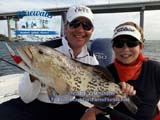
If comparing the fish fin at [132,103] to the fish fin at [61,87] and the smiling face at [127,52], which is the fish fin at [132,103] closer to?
the smiling face at [127,52]

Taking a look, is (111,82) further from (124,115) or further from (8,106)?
(8,106)

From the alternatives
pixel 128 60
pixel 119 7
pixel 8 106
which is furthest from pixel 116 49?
pixel 119 7

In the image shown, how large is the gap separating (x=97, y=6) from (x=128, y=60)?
41.2m

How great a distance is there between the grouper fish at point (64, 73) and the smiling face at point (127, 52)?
411 mm

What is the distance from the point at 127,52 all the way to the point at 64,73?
30.6 inches

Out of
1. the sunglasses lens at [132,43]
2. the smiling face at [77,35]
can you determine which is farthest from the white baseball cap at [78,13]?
the sunglasses lens at [132,43]

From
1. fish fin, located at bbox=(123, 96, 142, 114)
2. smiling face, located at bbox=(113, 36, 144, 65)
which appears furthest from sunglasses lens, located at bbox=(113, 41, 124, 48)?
fish fin, located at bbox=(123, 96, 142, 114)

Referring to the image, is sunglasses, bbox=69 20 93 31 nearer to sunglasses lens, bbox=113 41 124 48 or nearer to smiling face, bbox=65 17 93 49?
smiling face, bbox=65 17 93 49

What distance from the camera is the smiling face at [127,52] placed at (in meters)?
2.80

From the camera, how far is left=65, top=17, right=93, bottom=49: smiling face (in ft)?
9.43

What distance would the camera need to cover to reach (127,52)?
2.82m

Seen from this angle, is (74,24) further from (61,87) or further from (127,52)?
(61,87)

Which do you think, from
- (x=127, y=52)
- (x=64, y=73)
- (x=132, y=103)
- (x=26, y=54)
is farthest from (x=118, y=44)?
(x=26, y=54)

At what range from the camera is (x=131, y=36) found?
9.13ft
